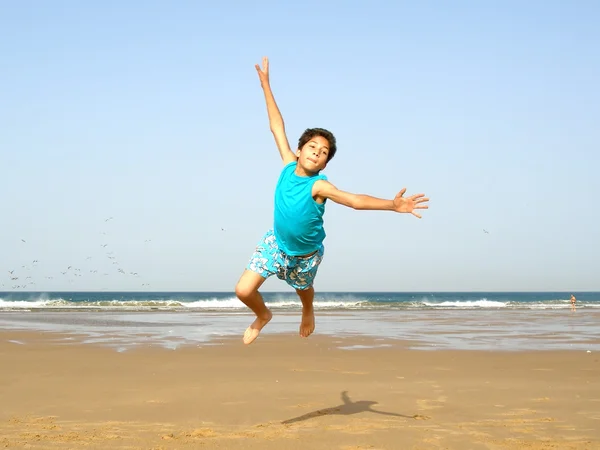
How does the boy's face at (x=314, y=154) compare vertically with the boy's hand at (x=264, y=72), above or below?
below

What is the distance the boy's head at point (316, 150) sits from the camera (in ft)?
19.6

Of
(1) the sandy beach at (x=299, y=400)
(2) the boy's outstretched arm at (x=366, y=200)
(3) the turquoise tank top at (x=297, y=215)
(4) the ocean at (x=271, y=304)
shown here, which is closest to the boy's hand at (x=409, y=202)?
(2) the boy's outstretched arm at (x=366, y=200)

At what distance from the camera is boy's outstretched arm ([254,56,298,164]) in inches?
259

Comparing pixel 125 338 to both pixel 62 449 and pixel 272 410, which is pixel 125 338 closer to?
pixel 272 410

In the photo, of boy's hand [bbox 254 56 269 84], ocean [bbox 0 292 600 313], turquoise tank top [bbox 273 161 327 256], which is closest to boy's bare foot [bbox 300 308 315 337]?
turquoise tank top [bbox 273 161 327 256]

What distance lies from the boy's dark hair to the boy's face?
1.3 inches

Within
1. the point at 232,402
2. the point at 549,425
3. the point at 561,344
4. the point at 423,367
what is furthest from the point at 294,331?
the point at 549,425

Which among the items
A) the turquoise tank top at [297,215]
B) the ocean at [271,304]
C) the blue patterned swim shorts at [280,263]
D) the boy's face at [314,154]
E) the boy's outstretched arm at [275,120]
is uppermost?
the boy's outstretched arm at [275,120]

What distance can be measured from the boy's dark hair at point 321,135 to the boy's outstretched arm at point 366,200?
416mm

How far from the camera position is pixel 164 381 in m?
9.69

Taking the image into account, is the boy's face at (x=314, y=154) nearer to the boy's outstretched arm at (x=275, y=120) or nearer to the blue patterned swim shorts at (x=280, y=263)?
the boy's outstretched arm at (x=275, y=120)

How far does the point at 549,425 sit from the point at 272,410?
2808mm

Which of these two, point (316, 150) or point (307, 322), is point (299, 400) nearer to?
point (307, 322)

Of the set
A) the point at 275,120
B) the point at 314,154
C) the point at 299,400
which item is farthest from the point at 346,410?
the point at 275,120
